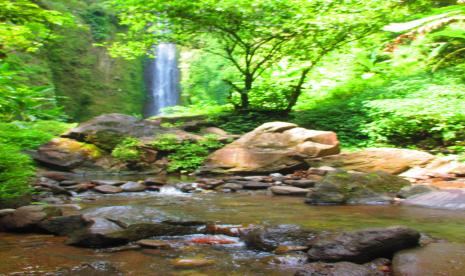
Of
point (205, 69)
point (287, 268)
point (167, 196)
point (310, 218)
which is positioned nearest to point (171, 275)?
point (287, 268)

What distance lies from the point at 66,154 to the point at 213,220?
550 centimetres

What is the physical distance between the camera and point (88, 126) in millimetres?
9203

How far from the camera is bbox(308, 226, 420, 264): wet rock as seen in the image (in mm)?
2773

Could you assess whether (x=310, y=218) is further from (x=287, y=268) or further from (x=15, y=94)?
(x=15, y=94)

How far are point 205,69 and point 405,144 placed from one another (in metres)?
8.47

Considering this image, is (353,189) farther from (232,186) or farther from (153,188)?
(153,188)

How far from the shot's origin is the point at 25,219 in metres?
3.77

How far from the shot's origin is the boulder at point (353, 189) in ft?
17.0

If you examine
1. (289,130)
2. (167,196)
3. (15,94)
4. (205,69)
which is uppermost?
(205,69)

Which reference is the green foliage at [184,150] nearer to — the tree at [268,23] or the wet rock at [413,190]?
the tree at [268,23]

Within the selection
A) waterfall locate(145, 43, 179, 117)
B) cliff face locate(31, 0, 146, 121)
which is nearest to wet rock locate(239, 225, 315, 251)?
cliff face locate(31, 0, 146, 121)

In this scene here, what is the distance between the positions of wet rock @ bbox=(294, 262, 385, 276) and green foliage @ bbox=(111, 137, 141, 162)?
659 cm

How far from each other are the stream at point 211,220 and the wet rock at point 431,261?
532 millimetres

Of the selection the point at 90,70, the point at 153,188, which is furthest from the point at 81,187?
the point at 90,70
